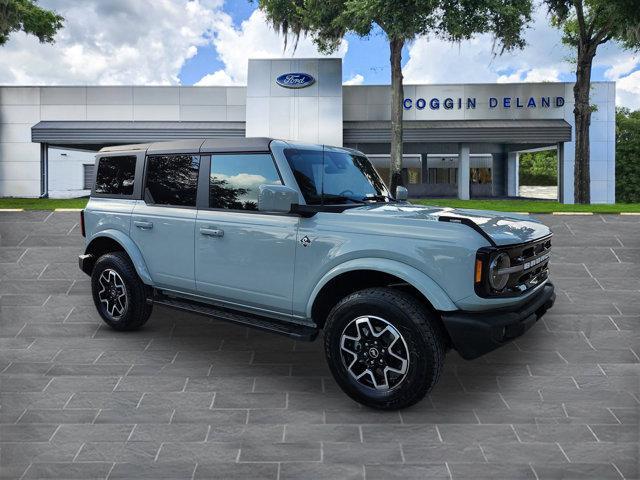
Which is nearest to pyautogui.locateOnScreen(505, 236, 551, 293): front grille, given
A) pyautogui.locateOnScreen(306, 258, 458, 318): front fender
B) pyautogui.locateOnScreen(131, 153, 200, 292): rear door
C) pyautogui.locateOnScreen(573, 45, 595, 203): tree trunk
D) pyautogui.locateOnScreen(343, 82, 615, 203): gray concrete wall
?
pyautogui.locateOnScreen(306, 258, 458, 318): front fender

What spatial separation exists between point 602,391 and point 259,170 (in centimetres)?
349

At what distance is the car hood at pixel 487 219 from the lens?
448 cm

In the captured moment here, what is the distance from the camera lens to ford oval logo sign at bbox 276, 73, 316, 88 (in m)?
27.7

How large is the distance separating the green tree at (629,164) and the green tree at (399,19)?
27114 mm

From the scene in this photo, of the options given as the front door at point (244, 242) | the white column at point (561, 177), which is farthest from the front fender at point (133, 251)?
the white column at point (561, 177)

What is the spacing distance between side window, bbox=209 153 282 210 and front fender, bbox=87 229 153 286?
1182mm

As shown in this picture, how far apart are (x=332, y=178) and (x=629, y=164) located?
1804 inches

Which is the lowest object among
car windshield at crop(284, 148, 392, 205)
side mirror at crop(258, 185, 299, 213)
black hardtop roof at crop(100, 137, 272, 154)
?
side mirror at crop(258, 185, 299, 213)

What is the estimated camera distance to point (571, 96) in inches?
1180

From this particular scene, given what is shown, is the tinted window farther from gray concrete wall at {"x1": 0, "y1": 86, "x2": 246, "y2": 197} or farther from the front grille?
gray concrete wall at {"x1": 0, "y1": 86, "x2": 246, "y2": 197}

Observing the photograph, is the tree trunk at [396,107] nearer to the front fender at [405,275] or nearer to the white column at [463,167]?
the white column at [463,167]

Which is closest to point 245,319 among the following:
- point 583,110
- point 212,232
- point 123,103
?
point 212,232

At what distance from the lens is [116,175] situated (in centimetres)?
674

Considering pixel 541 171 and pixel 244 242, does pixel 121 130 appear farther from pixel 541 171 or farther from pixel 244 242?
pixel 541 171
